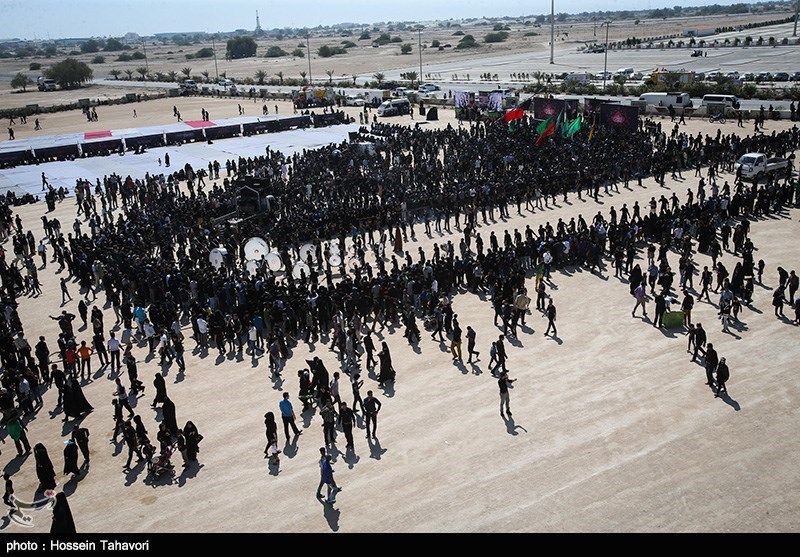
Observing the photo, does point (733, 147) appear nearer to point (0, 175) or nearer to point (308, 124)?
point (308, 124)

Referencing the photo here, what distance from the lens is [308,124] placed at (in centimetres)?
5500

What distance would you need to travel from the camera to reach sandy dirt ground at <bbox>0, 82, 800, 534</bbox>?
35.6ft

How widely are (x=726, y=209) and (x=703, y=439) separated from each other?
50.0ft

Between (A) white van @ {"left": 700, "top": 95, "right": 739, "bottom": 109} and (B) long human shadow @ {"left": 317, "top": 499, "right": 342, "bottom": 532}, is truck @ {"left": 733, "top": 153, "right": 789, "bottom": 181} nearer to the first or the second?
(A) white van @ {"left": 700, "top": 95, "right": 739, "bottom": 109}

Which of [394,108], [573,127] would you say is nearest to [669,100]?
[573,127]

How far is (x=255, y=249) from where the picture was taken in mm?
22500

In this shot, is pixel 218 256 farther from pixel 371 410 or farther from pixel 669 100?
pixel 669 100

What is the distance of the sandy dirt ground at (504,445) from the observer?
35.6 ft

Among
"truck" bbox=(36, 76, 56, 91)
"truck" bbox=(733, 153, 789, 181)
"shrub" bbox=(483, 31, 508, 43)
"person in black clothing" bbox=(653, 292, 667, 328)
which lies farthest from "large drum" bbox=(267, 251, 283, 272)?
"shrub" bbox=(483, 31, 508, 43)

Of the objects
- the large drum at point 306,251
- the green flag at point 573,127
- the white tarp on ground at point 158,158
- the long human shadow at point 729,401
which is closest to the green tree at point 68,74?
the white tarp on ground at point 158,158

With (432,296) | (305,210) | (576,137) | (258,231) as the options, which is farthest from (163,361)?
(576,137)

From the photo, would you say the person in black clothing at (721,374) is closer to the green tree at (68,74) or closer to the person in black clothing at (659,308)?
the person in black clothing at (659,308)

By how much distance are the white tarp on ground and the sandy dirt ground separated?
A: 27275mm

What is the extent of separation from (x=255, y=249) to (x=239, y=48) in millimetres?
156430
